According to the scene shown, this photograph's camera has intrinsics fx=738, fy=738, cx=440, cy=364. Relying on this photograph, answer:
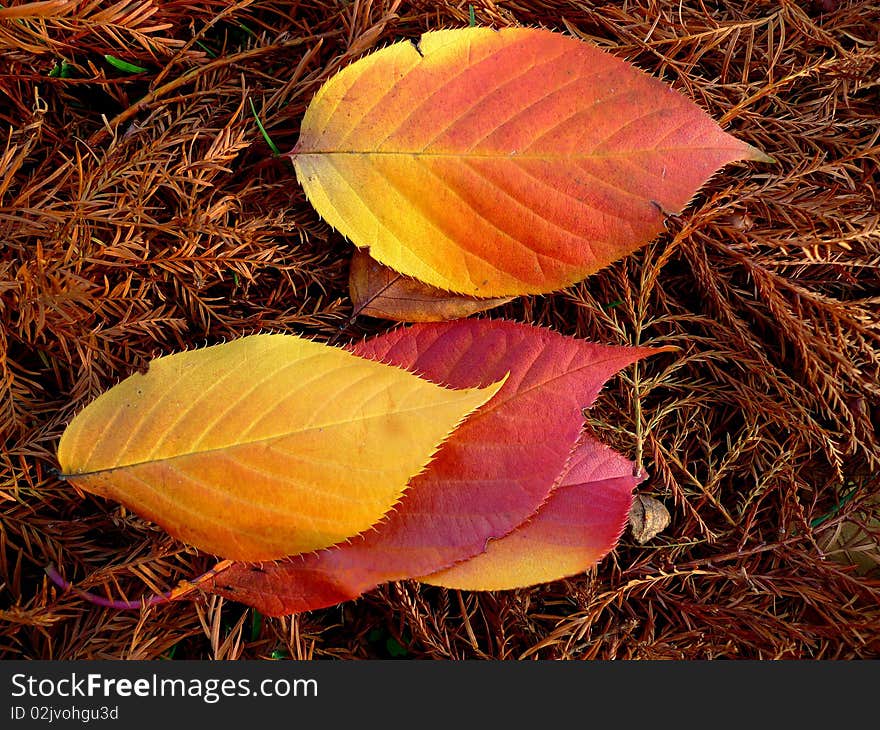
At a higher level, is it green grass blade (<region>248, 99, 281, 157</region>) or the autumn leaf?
green grass blade (<region>248, 99, 281, 157</region>)

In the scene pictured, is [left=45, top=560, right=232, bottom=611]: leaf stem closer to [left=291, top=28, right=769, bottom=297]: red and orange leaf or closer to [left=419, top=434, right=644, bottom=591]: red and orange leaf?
[left=419, top=434, right=644, bottom=591]: red and orange leaf

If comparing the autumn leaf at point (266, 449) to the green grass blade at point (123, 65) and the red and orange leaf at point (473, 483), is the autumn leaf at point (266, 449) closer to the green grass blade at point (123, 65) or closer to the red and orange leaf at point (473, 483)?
the red and orange leaf at point (473, 483)

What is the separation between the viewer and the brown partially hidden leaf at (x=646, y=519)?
960 mm

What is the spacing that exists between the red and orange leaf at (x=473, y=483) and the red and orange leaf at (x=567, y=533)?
0.05 m

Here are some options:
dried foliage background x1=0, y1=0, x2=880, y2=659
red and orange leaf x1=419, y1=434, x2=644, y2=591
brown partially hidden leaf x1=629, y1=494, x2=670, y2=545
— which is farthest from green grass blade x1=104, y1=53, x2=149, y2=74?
brown partially hidden leaf x1=629, y1=494, x2=670, y2=545

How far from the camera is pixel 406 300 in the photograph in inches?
36.3

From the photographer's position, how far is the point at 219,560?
2.88 ft

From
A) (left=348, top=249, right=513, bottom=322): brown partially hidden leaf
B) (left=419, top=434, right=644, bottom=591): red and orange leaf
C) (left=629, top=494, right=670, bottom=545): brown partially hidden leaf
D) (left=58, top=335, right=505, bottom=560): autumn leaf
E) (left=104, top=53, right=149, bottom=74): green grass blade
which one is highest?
(left=104, top=53, right=149, bottom=74): green grass blade

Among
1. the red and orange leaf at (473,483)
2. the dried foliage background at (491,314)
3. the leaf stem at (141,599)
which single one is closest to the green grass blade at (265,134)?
the dried foliage background at (491,314)

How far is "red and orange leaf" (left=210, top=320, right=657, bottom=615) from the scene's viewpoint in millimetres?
848

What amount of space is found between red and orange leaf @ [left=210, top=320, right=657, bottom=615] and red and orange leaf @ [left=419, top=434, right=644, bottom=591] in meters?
0.05

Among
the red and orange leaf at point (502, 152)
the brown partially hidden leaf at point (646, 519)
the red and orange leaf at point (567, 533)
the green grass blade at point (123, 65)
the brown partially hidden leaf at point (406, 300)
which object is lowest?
the brown partially hidden leaf at point (646, 519)

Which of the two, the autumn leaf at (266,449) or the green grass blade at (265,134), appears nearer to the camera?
the autumn leaf at (266,449)

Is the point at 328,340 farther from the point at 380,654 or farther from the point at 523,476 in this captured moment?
the point at 380,654
